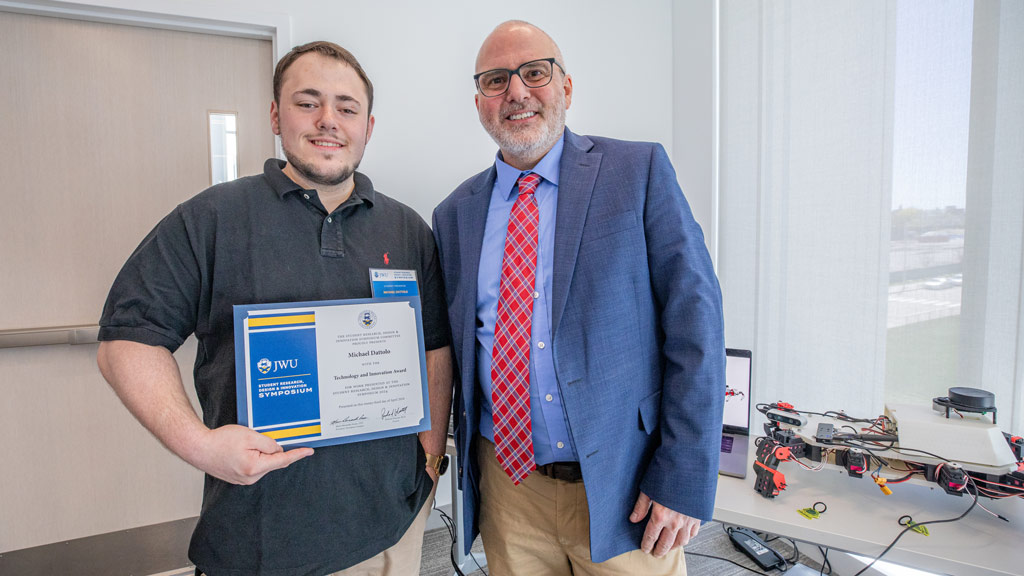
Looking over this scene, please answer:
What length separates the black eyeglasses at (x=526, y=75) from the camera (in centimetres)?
119

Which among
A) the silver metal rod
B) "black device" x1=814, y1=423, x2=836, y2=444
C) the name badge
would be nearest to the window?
the silver metal rod

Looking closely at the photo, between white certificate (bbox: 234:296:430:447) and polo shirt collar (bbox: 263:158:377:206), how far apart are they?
0.28 metres

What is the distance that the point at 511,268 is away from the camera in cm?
112

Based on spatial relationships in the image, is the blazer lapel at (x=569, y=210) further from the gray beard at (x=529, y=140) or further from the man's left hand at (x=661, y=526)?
the man's left hand at (x=661, y=526)

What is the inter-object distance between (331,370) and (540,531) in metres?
0.61

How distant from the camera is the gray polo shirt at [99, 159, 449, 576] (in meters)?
1.01

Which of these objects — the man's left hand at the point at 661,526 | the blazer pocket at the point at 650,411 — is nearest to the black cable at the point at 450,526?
the man's left hand at the point at 661,526

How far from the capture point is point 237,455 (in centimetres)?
93

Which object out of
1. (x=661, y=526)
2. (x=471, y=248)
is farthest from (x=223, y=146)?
(x=661, y=526)

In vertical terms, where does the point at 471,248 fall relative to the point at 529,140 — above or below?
below

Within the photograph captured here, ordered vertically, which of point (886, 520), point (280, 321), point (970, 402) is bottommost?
point (886, 520)

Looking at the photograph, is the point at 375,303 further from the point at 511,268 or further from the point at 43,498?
the point at 43,498

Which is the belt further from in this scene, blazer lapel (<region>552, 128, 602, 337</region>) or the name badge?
the name badge

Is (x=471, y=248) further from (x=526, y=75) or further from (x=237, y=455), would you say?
(x=237, y=455)
